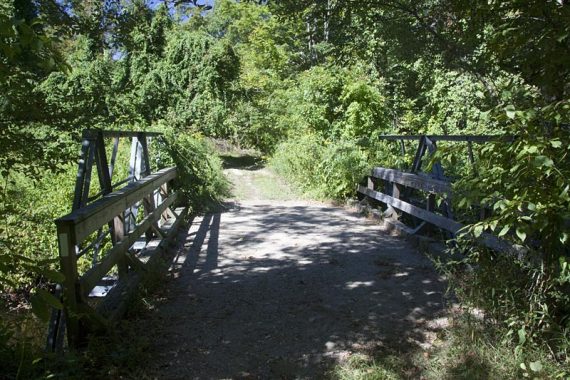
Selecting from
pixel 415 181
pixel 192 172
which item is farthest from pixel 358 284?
pixel 192 172

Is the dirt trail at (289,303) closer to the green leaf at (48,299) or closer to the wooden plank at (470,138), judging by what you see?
the wooden plank at (470,138)

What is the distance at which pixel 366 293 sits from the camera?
16.1 ft

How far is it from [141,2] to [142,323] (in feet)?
12.8

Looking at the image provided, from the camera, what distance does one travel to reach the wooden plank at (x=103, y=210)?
348 cm

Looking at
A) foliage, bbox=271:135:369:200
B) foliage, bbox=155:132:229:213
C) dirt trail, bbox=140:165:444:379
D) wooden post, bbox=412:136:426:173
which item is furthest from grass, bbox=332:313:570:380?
foliage, bbox=155:132:229:213

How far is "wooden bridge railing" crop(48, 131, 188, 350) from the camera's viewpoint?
336cm

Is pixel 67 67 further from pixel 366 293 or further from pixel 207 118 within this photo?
pixel 207 118

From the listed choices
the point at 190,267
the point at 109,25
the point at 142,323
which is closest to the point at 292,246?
the point at 190,267

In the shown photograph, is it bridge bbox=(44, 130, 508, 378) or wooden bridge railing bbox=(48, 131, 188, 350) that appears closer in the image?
wooden bridge railing bbox=(48, 131, 188, 350)

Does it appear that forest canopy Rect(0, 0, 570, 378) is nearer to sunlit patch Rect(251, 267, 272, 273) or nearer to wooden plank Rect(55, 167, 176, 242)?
wooden plank Rect(55, 167, 176, 242)

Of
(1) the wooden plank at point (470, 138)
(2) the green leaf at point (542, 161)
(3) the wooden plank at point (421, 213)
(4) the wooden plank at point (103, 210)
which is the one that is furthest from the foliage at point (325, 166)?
(2) the green leaf at point (542, 161)

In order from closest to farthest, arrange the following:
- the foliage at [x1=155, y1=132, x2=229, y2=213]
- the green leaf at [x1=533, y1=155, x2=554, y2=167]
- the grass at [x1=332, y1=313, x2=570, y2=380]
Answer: the green leaf at [x1=533, y1=155, x2=554, y2=167] → the grass at [x1=332, y1=313, x2=570, y2=380] → the foliage at [x1=155, y1=132, x2=229, y2=213]

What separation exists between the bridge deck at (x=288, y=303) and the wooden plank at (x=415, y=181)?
2.71 feet

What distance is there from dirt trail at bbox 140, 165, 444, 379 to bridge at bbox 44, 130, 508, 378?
2 centimetres
